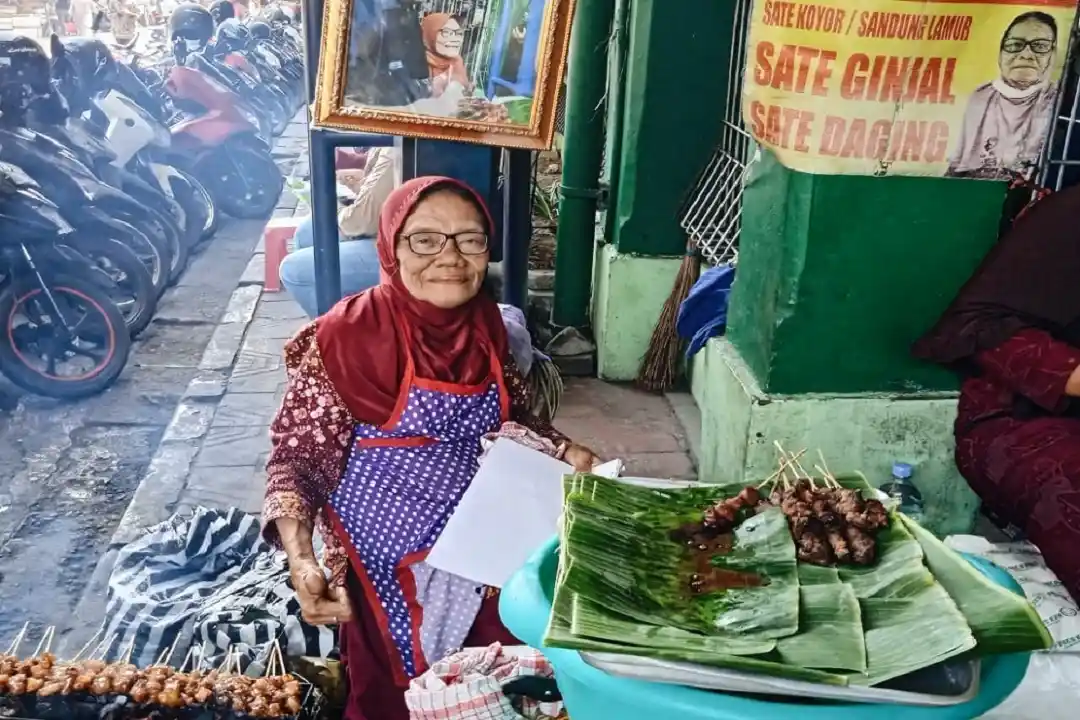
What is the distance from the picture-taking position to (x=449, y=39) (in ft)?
8.55

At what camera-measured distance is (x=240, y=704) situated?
7.14ft

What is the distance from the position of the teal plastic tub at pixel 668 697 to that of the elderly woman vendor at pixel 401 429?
43.3 inches

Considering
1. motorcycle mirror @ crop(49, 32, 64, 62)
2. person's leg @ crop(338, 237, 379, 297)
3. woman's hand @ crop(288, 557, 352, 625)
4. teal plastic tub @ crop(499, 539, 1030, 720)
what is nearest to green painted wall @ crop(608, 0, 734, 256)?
person's leg @ crop(338, 237, 379, 297)

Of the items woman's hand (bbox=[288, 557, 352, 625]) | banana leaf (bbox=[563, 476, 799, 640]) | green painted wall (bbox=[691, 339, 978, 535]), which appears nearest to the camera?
banana leaf (bbox=[563, 476, 799, 640])

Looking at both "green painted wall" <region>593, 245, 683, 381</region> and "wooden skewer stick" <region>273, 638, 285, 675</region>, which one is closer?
"wooden skewer stick" <region>273, 638, 285, 675</region>

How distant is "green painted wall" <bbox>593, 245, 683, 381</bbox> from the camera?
4867mm

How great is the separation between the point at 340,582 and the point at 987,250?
1.88 m

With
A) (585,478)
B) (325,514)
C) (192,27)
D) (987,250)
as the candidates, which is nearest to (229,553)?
(325,514)

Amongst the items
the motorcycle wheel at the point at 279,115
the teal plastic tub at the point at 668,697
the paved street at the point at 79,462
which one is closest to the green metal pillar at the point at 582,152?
the paved street at the point at 79,462

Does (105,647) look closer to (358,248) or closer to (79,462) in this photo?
(358,248)

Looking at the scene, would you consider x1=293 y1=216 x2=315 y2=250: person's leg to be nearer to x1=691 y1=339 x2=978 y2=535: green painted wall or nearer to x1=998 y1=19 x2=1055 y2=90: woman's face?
x1=691 y1=339 x2=978 y2=535: green painted wall

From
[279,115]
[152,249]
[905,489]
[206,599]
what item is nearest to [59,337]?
[152,249]

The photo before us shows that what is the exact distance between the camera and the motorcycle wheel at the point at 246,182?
360 inches

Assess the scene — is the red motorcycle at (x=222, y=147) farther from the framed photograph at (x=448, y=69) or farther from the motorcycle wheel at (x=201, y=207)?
the framed photograph at (x=448, y=69)
